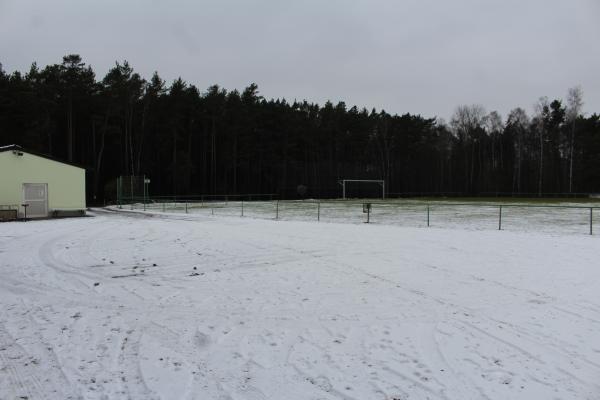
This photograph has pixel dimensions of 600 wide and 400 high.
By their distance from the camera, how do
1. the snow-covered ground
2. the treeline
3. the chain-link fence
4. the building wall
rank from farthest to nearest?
the treeline → the building wall → the chain-link fence → the snow-covered ground

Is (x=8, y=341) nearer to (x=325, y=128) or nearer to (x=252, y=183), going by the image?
(x=252, y=183)

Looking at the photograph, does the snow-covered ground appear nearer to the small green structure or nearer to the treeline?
the small green structure

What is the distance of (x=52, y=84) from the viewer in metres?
52.2

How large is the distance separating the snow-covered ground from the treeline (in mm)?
46487

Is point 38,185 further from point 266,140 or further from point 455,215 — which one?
point 266,140

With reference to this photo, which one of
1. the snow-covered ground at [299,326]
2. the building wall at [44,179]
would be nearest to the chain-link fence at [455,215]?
the building wall at [44,179]

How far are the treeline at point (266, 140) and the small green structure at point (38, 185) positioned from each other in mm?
23116

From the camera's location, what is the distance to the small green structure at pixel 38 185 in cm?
2503

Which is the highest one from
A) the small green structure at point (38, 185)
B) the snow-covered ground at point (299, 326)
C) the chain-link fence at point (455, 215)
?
the small green structure at point (38, 185)

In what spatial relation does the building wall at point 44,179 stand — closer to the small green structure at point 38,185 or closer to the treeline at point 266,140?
the small green structure at point 38,185

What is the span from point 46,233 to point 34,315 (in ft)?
41.6

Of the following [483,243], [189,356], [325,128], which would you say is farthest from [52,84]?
[189,356]

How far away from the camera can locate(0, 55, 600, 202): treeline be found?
175 feet

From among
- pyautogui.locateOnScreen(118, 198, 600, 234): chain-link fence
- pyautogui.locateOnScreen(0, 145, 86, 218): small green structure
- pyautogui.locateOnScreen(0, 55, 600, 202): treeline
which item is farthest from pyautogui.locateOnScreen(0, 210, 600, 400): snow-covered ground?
pyautogui.locateOnScreen(0, 55, 600, 202): treeline
